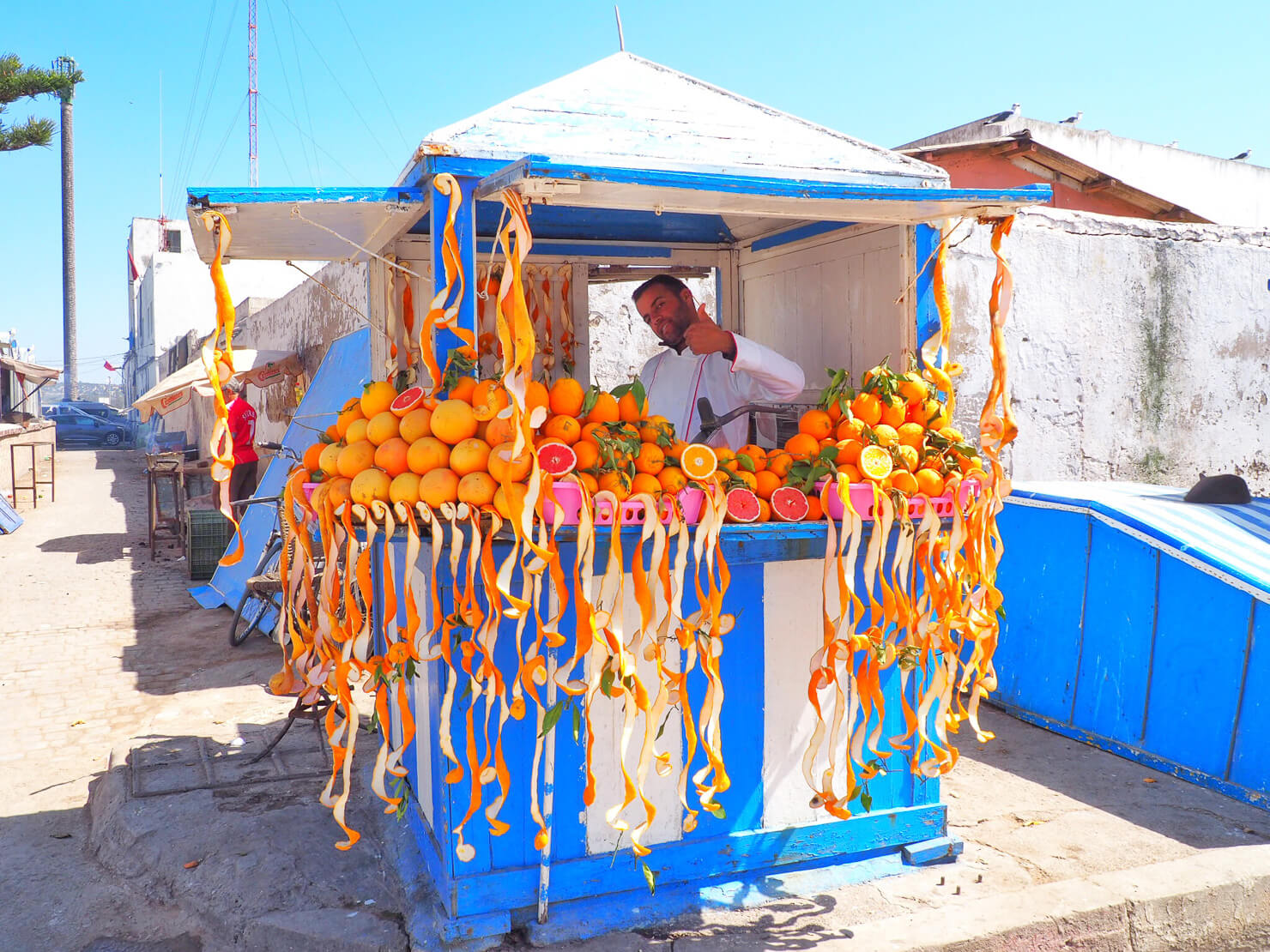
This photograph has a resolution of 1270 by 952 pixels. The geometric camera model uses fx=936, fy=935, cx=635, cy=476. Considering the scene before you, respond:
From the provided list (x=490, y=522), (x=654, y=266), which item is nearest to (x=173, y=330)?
(x=654, y=266)

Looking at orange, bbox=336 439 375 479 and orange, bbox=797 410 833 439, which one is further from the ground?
orange, bbox=797 410 833 439

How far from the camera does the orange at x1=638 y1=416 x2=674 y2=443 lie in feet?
9.27

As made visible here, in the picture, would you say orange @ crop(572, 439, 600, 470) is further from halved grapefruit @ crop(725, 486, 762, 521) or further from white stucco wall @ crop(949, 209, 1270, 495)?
white stucco wall @ crop(949, 209, 1270, 495)

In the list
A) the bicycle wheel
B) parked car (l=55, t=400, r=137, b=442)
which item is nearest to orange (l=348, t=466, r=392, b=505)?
the bicycle wheel

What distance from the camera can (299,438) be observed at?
27.0 feet

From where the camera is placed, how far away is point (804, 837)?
313 centimetres

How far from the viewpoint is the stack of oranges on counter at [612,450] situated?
2549mm

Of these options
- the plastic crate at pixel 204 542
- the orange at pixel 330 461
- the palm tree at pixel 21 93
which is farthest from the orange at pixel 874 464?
the palm tree at pixel 21 93

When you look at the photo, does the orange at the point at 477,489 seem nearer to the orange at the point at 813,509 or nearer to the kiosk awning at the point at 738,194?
the kiosk awning at the point at 738,194

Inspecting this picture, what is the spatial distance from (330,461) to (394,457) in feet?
0.83

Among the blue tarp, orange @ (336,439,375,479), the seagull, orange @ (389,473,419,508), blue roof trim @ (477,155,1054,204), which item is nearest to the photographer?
blue roof trim @ (477,155,1054,204)

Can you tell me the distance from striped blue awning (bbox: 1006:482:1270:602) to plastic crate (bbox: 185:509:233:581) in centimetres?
720

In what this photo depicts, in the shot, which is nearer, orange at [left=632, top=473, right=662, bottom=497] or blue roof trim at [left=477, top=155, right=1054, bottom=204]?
blue roof trim at [left=477, top=155, right=1054, bottom=204]

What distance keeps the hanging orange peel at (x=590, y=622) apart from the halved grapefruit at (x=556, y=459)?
0.05 metres
